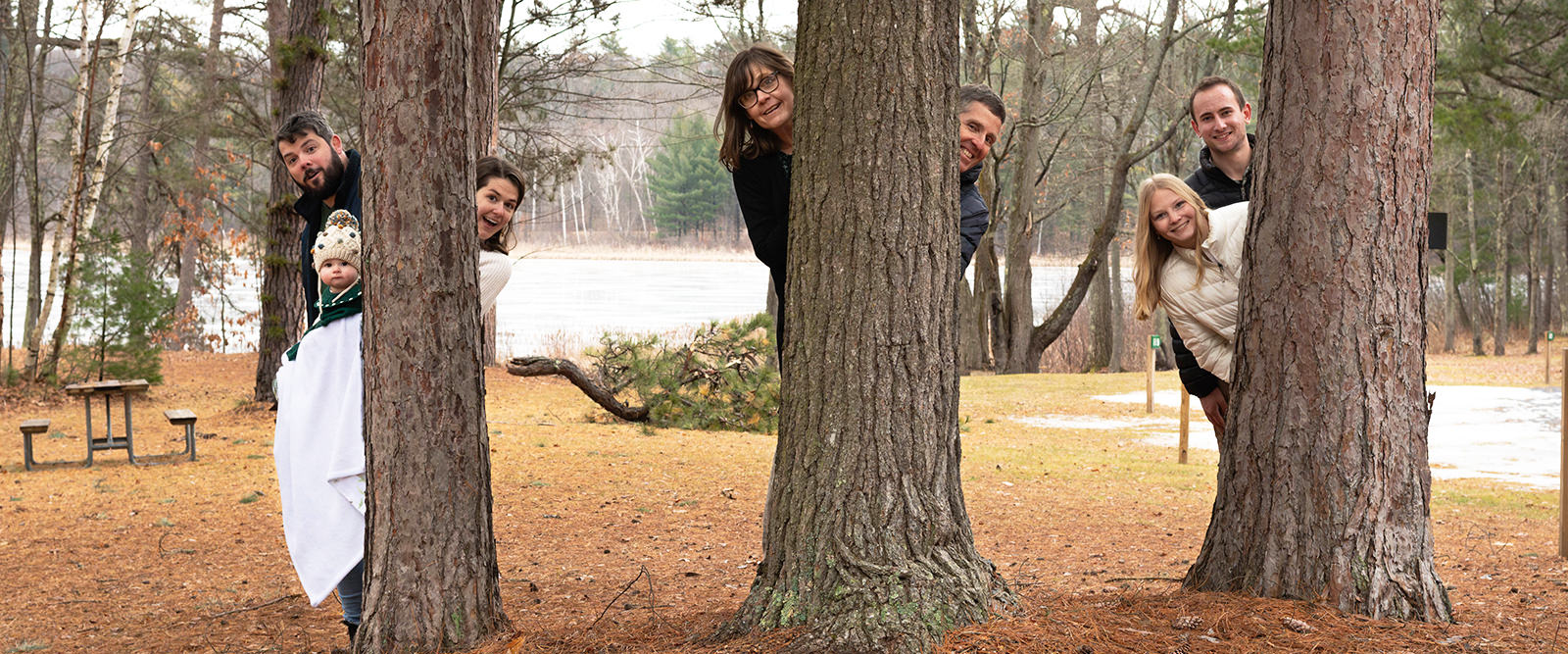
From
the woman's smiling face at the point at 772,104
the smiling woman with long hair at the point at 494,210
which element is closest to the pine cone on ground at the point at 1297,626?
the woman's smiling face at the point at 772,104

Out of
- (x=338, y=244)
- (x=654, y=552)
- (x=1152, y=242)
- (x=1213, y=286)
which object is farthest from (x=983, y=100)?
(x=654, y=552)

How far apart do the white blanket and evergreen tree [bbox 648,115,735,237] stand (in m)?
44.6

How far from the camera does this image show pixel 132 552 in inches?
205

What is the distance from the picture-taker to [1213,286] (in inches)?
144

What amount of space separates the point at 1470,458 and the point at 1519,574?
18.2 feet

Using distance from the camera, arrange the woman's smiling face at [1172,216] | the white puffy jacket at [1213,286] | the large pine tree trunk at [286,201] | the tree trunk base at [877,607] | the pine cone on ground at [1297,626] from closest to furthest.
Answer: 1. the tree trunk base at [877,607]
2. the pine cone on ground at [1297,626]
3. the woman's smiling face at [1172,216]
4. the white puffy jacket at [1213,286]
5. the large pine tree trunk at [286,201]

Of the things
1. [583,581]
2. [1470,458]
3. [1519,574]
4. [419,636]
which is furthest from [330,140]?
[1470,458]

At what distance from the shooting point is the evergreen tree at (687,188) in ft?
159

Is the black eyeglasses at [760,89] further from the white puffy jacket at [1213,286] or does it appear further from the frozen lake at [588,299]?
the frozen lake at [588,299]

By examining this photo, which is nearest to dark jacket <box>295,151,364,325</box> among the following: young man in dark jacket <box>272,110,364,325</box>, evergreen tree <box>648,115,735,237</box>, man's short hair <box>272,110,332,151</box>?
young man in dark jacket <box>272,110,364,325</box>

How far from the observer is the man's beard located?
3.58 meters

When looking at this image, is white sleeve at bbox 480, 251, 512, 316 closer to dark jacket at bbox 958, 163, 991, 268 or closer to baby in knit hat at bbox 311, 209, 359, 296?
baby in knit hat at bbox 311, 209, 359, 296

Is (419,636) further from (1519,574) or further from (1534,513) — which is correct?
(1534,513)

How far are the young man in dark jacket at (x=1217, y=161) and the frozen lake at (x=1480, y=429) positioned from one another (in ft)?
12.7
